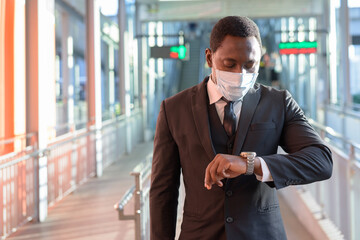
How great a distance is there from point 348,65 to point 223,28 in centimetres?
1202

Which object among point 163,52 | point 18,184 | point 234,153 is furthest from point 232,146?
point 163,52

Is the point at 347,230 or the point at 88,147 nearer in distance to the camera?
the point at 347,230

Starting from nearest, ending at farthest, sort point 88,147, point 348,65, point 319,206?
point 319,206 < point 88,147 < point 348,65

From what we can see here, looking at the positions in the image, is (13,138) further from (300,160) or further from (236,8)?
(236,8)

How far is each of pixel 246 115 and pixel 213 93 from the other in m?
0.15

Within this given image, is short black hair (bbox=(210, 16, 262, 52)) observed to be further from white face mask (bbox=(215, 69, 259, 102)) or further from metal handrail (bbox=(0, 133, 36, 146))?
metal handrail (bbox=(0, 133, 36, 146))

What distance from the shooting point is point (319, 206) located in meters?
5.72

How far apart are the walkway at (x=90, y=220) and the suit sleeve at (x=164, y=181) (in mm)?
4185

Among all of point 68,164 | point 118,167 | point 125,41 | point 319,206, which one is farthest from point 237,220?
point 125,41

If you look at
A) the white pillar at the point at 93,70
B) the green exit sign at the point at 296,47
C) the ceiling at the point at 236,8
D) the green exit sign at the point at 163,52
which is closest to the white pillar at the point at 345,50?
the green exit sign at the point at 296,47

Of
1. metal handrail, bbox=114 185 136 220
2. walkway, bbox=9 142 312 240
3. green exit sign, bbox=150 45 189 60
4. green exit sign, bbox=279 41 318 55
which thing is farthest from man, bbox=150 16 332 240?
green exit sign, bbox=279 41 318 55

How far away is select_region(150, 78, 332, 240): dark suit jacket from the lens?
1470 millimetres

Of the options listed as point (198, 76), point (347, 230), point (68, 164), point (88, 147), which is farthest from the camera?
point (198, 76)

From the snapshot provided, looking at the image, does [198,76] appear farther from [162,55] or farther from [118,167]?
[118,167]
